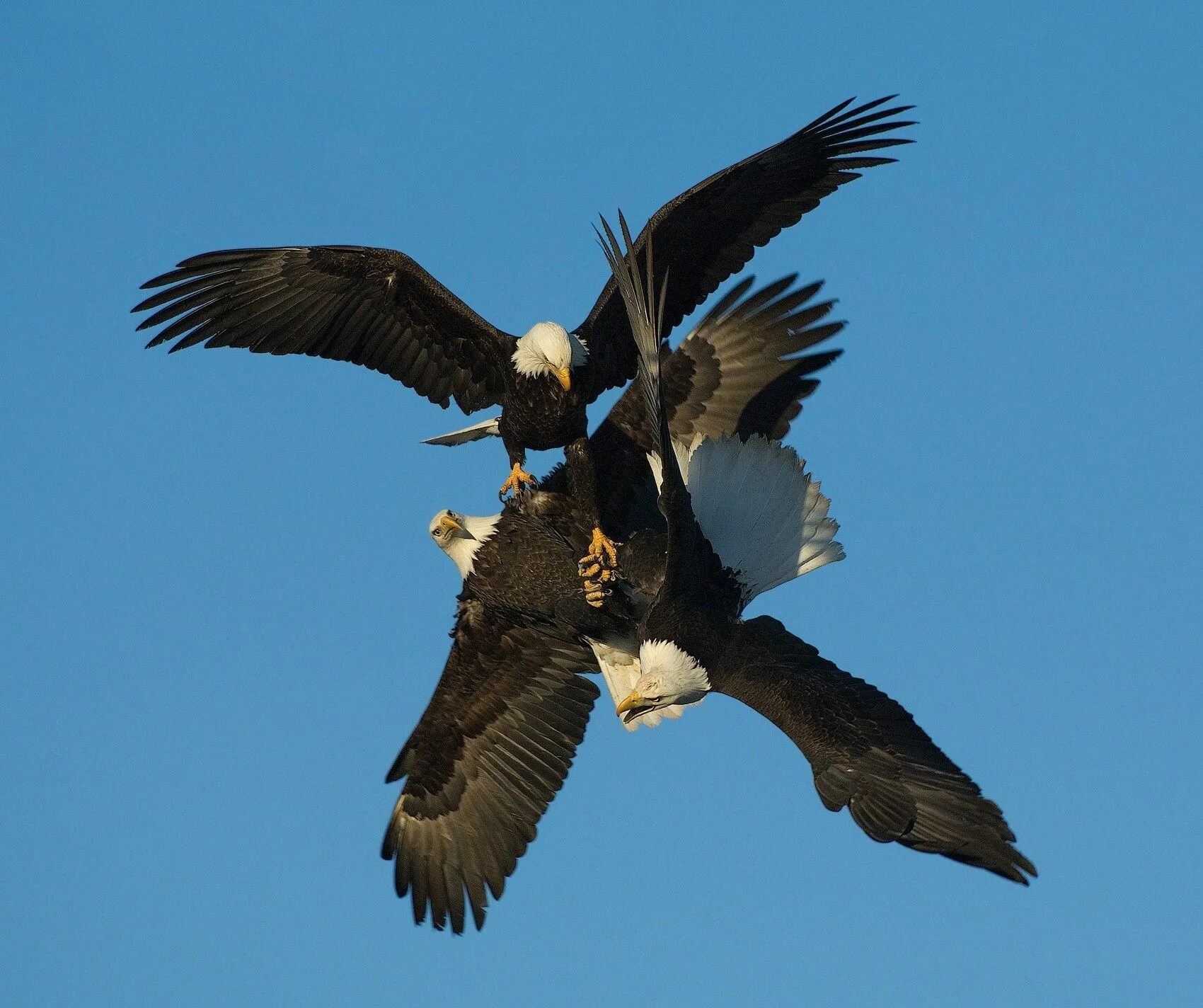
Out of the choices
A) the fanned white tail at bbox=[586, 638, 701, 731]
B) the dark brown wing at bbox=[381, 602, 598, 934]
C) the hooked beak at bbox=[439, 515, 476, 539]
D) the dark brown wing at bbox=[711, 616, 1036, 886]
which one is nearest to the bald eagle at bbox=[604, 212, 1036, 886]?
the dark brown wing at bbox=[711, 616, 1036, 886]

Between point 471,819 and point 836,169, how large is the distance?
3.67 m

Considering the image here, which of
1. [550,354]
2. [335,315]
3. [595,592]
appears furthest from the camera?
[335,315]

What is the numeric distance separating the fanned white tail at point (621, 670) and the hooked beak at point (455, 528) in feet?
2.47

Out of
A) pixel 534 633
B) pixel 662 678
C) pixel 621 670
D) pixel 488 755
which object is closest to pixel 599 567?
pixel 662 678

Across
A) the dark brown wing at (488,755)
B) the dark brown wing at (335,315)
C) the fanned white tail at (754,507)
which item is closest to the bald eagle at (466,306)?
the dark brown wing at (335,315)

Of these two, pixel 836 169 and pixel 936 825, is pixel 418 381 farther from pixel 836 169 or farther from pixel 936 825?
pixel 936 825

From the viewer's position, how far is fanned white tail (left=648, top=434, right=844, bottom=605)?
8.43 m

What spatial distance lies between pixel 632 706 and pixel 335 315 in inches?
88.5

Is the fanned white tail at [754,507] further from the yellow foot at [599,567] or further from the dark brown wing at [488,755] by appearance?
the dark brown wing at [488,755]

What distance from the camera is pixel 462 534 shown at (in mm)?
8523

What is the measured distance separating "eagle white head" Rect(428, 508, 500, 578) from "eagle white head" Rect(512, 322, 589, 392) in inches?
42.8

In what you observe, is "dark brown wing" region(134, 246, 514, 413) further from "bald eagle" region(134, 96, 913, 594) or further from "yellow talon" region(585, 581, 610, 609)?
"yellow talon" region(585, 581, 610, 609)

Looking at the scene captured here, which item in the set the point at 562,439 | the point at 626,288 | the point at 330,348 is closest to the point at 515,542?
the point at 562,439

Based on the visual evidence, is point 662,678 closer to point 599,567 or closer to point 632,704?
point 632,704
